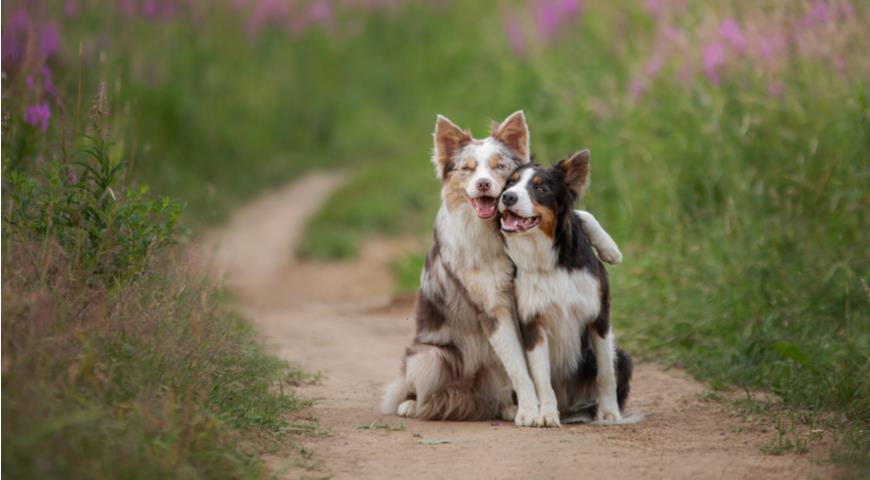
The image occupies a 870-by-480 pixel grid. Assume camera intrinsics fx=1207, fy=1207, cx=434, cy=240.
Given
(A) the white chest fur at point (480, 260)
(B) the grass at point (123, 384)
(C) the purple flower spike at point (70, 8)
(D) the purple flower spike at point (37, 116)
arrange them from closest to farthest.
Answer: (B) the grass at point (123, 384), (A) the white chest fur at point (480, 260), (D) the purple flower spike at point (37, 116), (C) the purple flower spike at point (70, 8)

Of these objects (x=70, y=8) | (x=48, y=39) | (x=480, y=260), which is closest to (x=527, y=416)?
(x=480, y=260)

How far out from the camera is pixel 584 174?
19.9ft

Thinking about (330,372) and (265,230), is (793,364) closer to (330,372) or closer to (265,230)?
(330,372)

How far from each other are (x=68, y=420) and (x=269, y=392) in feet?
7.57

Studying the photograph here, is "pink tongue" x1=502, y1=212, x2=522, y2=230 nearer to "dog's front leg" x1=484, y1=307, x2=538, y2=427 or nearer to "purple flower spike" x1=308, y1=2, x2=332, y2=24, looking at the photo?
"dog's front leg" x1=484, y1=307, x2=538, y2=427

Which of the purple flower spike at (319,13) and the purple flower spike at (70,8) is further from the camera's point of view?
the purple flower spike at (319,13)

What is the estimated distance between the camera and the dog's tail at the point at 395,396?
643 cm

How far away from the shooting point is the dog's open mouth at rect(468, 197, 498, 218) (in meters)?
5.94

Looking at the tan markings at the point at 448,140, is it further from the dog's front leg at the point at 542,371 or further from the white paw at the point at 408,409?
the white paw at the point at 408,409

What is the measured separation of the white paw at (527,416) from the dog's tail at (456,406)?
13.3 inches

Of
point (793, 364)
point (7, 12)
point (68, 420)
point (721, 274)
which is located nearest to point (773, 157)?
point (721, 274)

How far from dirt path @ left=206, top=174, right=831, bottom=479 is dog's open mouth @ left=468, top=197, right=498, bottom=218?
3.46ft

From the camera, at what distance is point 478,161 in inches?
240

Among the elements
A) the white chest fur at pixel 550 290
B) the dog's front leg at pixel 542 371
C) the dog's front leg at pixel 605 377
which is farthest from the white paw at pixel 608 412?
the white chest fur at pixel 550 290
